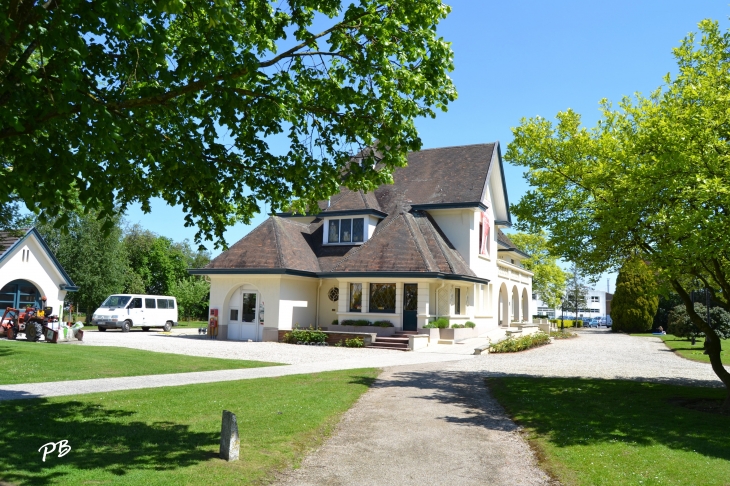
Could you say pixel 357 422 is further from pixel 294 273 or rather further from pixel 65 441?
pixel 294 273

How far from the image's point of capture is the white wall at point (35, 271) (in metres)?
27.7

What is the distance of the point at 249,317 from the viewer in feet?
95.5

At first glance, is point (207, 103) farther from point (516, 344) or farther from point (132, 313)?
point (132, 313)

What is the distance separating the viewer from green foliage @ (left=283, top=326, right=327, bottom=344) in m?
26.6

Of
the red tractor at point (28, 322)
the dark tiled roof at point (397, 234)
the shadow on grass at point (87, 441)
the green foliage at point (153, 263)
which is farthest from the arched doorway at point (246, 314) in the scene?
the green foliage at point (153, 263)

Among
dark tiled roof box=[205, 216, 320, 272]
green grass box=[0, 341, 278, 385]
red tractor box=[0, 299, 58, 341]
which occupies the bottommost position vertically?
green grass box=[0, 341, 278, 385]

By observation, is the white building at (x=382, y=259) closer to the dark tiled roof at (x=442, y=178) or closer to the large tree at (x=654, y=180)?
the dark tiled roof at (x=442, y=178)

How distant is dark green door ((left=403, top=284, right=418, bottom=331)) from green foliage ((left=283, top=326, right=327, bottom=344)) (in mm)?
4131

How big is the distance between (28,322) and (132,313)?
12521 millimetres

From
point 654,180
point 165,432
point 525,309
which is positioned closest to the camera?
point 165,432

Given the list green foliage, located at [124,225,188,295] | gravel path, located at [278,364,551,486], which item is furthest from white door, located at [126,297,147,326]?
gravel path, located at [278,364,551,486]

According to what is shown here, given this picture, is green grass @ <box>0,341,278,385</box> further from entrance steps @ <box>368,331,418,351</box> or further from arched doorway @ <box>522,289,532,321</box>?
A: arched doorway @ <box>522,289,532,321</box>

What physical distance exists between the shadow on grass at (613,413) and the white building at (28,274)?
23740 mm

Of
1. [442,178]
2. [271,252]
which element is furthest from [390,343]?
[442,178]
